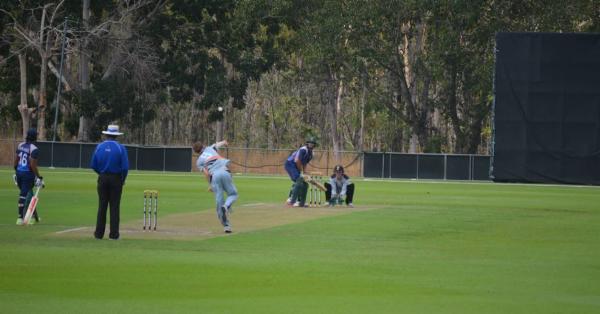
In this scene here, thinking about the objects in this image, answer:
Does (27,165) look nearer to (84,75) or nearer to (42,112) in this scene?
(42,112)

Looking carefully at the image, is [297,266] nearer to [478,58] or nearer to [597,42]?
[597,42]

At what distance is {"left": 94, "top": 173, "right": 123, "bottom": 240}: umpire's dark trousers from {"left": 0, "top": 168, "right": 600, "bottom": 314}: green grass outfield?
0.38 meters

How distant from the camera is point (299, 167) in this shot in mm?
31750

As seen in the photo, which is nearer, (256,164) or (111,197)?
(111,197)

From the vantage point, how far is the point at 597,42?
44.5 metres

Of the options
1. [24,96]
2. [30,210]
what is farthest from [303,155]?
[24,96]

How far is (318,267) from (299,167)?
1486 centimetres

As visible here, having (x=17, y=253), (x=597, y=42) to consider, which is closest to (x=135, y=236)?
(x=17, y=253)

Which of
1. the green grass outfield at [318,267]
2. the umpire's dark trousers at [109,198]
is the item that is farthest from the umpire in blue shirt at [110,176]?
the green grass outfield at [318,267]

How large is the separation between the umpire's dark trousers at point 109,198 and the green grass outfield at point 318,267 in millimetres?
375

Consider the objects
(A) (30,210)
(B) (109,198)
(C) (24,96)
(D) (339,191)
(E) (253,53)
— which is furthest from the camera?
(E) (253,53)

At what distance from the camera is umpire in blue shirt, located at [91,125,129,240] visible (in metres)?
20.5

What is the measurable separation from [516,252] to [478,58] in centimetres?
5339

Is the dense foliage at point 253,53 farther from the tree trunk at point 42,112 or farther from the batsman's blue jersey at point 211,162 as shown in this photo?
the batsman's blue jersey at point 211,162
